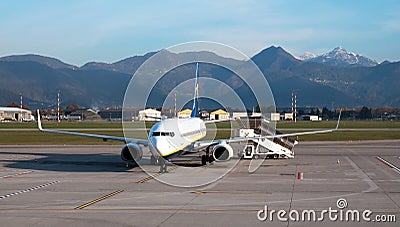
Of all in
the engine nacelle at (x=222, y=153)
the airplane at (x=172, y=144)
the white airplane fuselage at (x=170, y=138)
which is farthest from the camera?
the engine nacelle at (x=222, y=153)

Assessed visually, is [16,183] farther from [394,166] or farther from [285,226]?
[394,166]

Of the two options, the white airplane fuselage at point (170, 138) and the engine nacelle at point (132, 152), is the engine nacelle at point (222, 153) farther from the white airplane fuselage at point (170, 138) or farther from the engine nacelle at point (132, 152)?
the engine nacelle at point (132, 152)

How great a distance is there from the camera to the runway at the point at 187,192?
18.5m

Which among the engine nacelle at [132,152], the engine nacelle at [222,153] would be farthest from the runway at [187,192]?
the engine nacelle at [222,153]

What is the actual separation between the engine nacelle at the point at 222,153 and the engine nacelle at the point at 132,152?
4427 mm

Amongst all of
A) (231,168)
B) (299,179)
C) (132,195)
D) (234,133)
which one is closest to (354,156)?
(234,133)

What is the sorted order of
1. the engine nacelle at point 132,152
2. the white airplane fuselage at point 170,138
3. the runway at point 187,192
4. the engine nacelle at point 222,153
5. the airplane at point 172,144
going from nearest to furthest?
the runway at point 187,192
the white airplane fuselage at point 170,138
the airplane at point 172,144
the engine nacelle at point 132,152
the engine nacelle at point 222,153

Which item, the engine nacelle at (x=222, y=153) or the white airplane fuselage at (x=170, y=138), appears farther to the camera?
the engine nacelle at (x=222, y=153)

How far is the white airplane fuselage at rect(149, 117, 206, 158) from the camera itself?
30609mm

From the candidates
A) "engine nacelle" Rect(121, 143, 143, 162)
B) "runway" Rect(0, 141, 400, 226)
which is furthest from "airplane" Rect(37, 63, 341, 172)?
"runway" Rect(0, 141, 400, 226)

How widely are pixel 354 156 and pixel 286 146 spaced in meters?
5.28

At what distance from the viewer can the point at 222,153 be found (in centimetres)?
3528

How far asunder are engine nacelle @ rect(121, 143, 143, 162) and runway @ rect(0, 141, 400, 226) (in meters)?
0.65

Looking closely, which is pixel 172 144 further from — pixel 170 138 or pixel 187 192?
pixel 187 192
